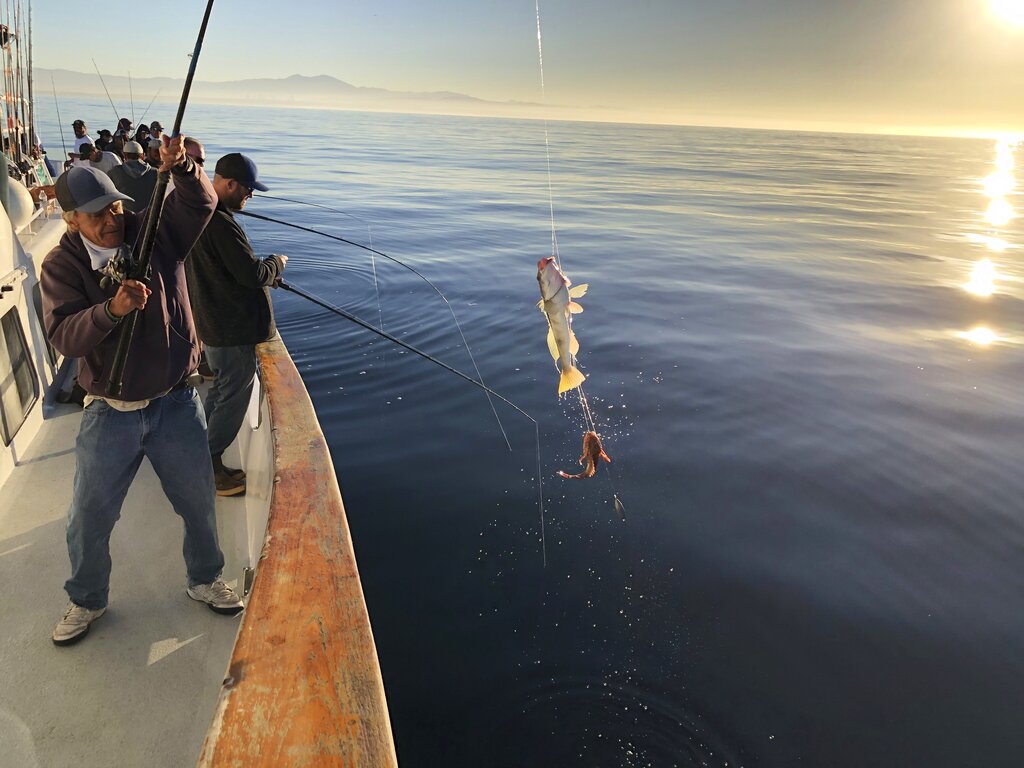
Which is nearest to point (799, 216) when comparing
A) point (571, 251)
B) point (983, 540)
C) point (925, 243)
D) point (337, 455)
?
point (925, 243)

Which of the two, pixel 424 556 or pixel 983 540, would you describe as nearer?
pixel 424 556

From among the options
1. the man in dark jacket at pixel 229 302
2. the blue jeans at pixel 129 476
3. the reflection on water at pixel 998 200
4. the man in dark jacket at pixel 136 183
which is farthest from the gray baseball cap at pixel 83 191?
the reflection on water at pixel 998 200

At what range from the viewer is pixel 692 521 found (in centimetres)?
537

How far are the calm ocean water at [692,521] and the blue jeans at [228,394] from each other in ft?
4.72

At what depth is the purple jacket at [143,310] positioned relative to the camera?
8.00 ft

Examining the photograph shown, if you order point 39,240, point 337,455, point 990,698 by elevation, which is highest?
point 39,240

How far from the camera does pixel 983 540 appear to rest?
17.3 ft

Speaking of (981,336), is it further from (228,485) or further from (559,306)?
(228,485)

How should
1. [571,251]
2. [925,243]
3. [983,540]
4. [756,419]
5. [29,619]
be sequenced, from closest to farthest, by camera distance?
[29,619] → [983,540] → [756,419] → [571,251] → [925,243]

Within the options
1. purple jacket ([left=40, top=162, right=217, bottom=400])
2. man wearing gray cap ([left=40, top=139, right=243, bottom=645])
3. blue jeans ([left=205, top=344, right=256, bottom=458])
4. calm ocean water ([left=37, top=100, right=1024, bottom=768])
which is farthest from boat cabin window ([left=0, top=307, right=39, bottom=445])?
calm ocean water ([left=37, top=100, right=1024, bottom=768])

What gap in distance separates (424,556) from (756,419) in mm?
4499

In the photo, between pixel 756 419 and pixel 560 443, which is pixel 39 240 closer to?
pixel 560 443

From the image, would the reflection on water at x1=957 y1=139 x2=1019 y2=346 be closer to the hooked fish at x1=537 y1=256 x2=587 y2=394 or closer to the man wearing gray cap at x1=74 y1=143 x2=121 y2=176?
the hooked fish at x1=537 y1=256 x2=587 y2=394

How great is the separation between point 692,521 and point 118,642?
4.28m
